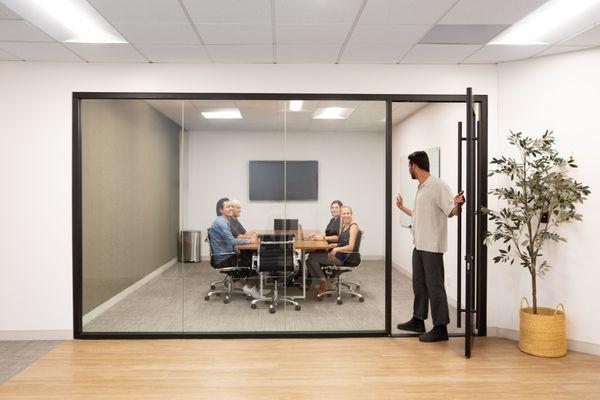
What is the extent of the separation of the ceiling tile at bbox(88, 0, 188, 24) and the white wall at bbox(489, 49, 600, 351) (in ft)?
8.32

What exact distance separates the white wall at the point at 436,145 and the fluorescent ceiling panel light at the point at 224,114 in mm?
1500

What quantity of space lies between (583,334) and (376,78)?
2.46 m

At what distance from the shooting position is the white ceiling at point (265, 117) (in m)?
3.47

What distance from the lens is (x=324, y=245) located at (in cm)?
353

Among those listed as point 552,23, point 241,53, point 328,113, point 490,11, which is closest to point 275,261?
point 328,113

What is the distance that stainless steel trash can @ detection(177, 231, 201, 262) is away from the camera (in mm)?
3482

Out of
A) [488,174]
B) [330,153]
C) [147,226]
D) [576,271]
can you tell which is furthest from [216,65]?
[576,271]

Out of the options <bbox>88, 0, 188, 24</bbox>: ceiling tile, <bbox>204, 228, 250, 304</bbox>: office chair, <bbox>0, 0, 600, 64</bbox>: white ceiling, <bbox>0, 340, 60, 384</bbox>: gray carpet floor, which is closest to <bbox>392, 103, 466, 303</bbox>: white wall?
<bbox>0, 0, 600, 64</bbox>: white ceiling

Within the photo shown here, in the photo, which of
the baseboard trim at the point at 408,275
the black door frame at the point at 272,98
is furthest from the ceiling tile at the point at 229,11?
the baseboard trim at the point at 408,275

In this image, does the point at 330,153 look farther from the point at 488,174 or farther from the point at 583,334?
the point at 583,334

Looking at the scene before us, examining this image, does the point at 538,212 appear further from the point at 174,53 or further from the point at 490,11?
the point at 174,53

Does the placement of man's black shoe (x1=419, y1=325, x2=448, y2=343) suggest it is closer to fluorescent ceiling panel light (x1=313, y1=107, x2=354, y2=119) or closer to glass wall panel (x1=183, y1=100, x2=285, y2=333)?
glass wall panel (x1=183, y1=100, x2=285, y2=333)

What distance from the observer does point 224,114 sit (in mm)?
3500

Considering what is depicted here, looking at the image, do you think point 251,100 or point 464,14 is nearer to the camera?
point 464,14
